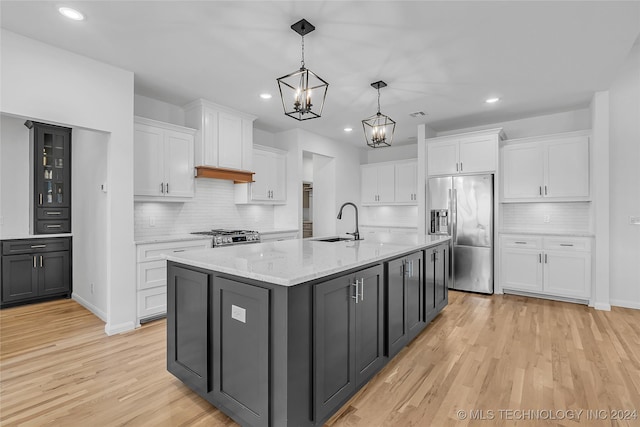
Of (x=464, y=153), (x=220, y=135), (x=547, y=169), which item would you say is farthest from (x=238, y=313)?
(x=547, y=169)

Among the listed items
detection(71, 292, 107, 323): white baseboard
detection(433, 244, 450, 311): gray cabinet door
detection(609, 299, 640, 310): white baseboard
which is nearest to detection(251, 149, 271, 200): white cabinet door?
detection(71, 292, 107, 323): white baseboard

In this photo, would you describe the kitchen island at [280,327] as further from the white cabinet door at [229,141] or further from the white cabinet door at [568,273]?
the white cabinet door at [568,273]

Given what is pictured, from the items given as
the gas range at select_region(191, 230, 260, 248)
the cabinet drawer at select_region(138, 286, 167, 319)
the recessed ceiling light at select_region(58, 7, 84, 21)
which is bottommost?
the cabinet drawer at select_region(138, 286, 167, 319)

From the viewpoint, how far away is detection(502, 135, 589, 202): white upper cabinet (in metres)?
4.48

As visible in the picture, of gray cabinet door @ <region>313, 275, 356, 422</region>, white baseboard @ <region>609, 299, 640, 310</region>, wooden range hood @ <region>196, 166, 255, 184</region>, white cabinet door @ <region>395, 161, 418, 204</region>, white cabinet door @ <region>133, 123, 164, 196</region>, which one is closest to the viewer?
gray cabinet door @ <region>313, 275, 356, 422</region>

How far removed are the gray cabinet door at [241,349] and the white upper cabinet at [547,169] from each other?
4.76m

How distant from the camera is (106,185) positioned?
3396mm

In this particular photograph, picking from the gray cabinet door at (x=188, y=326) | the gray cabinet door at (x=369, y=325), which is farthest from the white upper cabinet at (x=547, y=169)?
the gray cabinet door at (x=188, y=326)

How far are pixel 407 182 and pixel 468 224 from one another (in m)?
1.86

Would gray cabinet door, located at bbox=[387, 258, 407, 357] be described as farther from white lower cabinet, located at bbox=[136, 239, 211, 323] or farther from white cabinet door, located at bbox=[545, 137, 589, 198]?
white cabinet door, located at bbox=[545, 137, 589, 198]

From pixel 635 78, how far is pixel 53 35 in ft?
21.8

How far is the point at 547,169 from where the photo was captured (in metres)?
4.70

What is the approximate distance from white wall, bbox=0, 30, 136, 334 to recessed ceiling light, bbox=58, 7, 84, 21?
64cm

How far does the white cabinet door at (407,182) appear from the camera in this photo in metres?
6.49
